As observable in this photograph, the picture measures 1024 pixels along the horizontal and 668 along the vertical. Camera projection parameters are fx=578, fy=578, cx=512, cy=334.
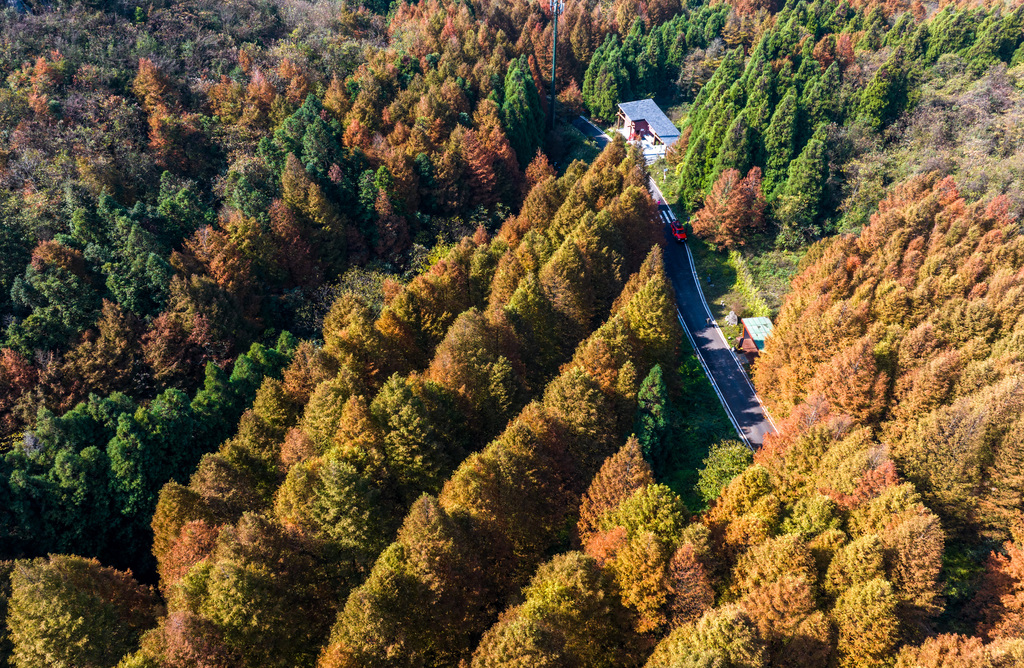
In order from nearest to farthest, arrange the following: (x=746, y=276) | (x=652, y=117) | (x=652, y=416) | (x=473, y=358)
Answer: (x=473, y=358)
(x=652, y=416)
(x=746, y=276)
(x=652, y=117)

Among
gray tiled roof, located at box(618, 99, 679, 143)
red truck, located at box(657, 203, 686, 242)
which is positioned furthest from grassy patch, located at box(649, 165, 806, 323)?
gray tiled roof, located at box(618, 99, 679, 143)

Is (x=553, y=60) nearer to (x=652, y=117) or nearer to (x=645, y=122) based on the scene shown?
(x=645, y=122)

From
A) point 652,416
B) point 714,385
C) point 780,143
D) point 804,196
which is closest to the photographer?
point 652,416

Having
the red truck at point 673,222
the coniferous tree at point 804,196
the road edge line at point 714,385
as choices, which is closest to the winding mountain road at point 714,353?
the road edge line at point 714,385

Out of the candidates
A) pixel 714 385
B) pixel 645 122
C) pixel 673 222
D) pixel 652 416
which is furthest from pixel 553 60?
pixel 652 416

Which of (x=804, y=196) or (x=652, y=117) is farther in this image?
(x=652, y=117)

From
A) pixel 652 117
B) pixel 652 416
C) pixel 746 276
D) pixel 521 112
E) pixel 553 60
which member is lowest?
pixel 746 276

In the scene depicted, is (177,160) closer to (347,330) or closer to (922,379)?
(347,330)
